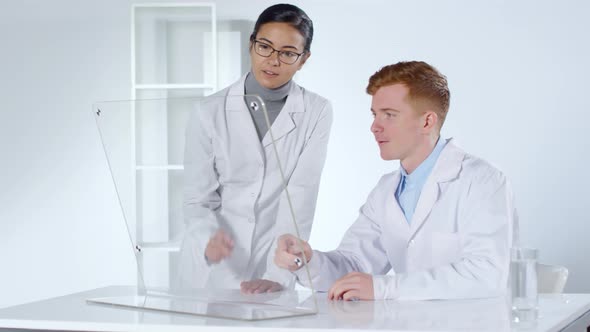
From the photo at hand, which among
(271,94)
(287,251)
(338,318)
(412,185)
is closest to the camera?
(338,318)

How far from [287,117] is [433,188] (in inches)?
19.9

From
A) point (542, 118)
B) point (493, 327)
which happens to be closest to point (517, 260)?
point (493, 327)

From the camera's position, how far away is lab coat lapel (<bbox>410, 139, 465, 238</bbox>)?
2932mm

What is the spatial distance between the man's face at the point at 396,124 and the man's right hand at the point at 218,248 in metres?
0.88

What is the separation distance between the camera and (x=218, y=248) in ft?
7.93

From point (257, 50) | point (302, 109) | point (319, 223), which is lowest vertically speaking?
point (319, 223)

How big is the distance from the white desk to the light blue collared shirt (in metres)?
0.58

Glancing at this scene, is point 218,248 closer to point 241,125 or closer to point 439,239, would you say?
point 241,125

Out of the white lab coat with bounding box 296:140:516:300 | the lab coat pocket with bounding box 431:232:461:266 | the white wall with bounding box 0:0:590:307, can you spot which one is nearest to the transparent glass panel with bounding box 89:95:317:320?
the white lab coat with bounding box 296:140:516:300

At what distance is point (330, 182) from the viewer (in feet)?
18.4

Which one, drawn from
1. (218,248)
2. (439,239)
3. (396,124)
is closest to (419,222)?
(439,239)

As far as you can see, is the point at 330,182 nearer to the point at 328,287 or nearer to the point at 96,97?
the point at 96,97

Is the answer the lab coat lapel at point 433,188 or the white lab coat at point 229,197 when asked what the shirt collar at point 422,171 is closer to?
the lab coat lapel at point 433,188

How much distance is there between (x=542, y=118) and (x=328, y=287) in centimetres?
282
